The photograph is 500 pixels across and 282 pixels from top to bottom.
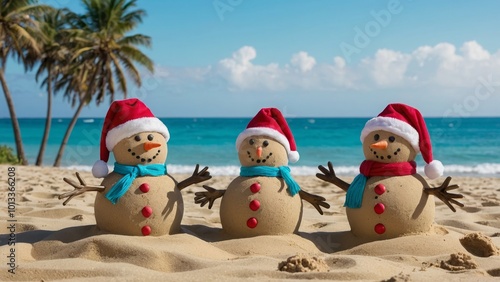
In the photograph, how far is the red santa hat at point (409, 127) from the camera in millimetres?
4836

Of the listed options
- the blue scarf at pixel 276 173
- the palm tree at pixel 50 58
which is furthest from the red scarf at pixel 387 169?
the palm tree at pixel 50 58

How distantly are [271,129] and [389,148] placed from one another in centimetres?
112

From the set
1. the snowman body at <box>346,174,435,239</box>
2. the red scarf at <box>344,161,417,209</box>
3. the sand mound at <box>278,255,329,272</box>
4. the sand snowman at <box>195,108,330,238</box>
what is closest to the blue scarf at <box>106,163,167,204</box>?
the sand snowman at <box>195,108,330,238</box>

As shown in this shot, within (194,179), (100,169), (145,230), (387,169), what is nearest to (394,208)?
(387,169)

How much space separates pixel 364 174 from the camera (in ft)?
16.2

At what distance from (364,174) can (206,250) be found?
166 cm

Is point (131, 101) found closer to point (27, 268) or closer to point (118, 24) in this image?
point (27, 268)

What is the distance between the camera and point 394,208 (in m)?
4.69

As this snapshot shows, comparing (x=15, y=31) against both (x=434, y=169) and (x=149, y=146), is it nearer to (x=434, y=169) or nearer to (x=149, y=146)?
(x=149, y=146)

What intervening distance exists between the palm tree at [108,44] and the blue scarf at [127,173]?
605 inches

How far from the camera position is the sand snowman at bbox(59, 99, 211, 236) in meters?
4.60

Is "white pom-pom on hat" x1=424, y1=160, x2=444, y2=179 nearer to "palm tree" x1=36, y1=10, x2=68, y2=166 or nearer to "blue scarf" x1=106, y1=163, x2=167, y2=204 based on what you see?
"blue scarf" x1=106, y1=163, x2=167, y2=204

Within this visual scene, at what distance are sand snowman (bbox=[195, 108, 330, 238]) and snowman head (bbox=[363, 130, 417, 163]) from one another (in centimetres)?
73

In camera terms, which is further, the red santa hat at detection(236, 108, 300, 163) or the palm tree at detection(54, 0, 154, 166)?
the palm tree at detection(54, 0, 154, 166)
